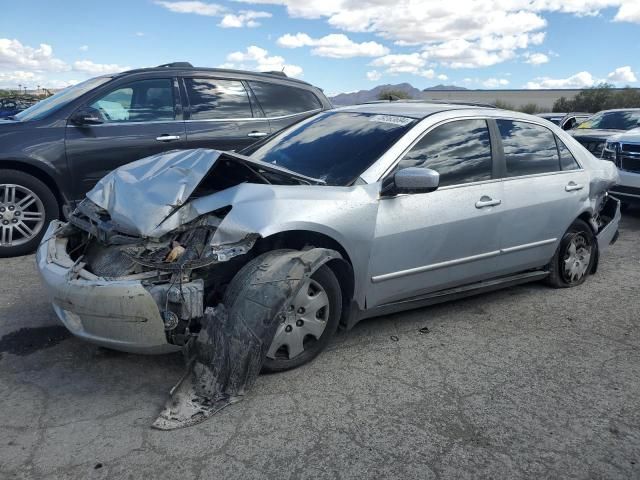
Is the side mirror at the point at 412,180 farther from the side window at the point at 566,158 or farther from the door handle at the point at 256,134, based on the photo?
the door handle at the point at 256,134

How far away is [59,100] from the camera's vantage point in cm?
618

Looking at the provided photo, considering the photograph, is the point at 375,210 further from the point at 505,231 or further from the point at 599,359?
the point at 599,359

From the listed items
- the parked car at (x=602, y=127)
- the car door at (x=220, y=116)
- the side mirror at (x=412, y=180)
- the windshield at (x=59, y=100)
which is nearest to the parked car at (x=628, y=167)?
the parked car at (x=602, y=127)

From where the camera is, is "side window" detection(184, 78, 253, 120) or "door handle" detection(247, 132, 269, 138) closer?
"side window" detection(184, 78, 253, 120)

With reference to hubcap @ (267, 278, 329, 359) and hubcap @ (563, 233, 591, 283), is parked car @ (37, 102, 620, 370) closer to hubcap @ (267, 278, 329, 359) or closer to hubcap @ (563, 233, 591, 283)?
hubcap @ (267, 278, 329, 359)

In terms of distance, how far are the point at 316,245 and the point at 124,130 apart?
3519mm

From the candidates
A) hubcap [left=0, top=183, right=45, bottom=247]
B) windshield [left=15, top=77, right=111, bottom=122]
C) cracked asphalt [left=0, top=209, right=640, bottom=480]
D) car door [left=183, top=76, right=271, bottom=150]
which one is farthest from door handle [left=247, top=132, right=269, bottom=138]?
cracked asphalt [left=0, top=209, right=640, bottom=480]

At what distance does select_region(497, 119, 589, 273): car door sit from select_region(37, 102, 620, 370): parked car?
0.01 metres

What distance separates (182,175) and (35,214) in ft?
9.72

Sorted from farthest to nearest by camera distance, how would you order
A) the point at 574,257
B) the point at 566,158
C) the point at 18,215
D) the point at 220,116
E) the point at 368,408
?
the point at 220,116 < the point at 18,215 < the point at 574,257 < the point at 566,158 < the point at 368,408

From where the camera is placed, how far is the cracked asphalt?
266 cm

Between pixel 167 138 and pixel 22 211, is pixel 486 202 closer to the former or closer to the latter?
pixel 167 138

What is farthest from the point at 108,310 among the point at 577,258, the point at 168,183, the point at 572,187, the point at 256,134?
the point at 256,134

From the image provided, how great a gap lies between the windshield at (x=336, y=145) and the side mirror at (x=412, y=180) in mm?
234
